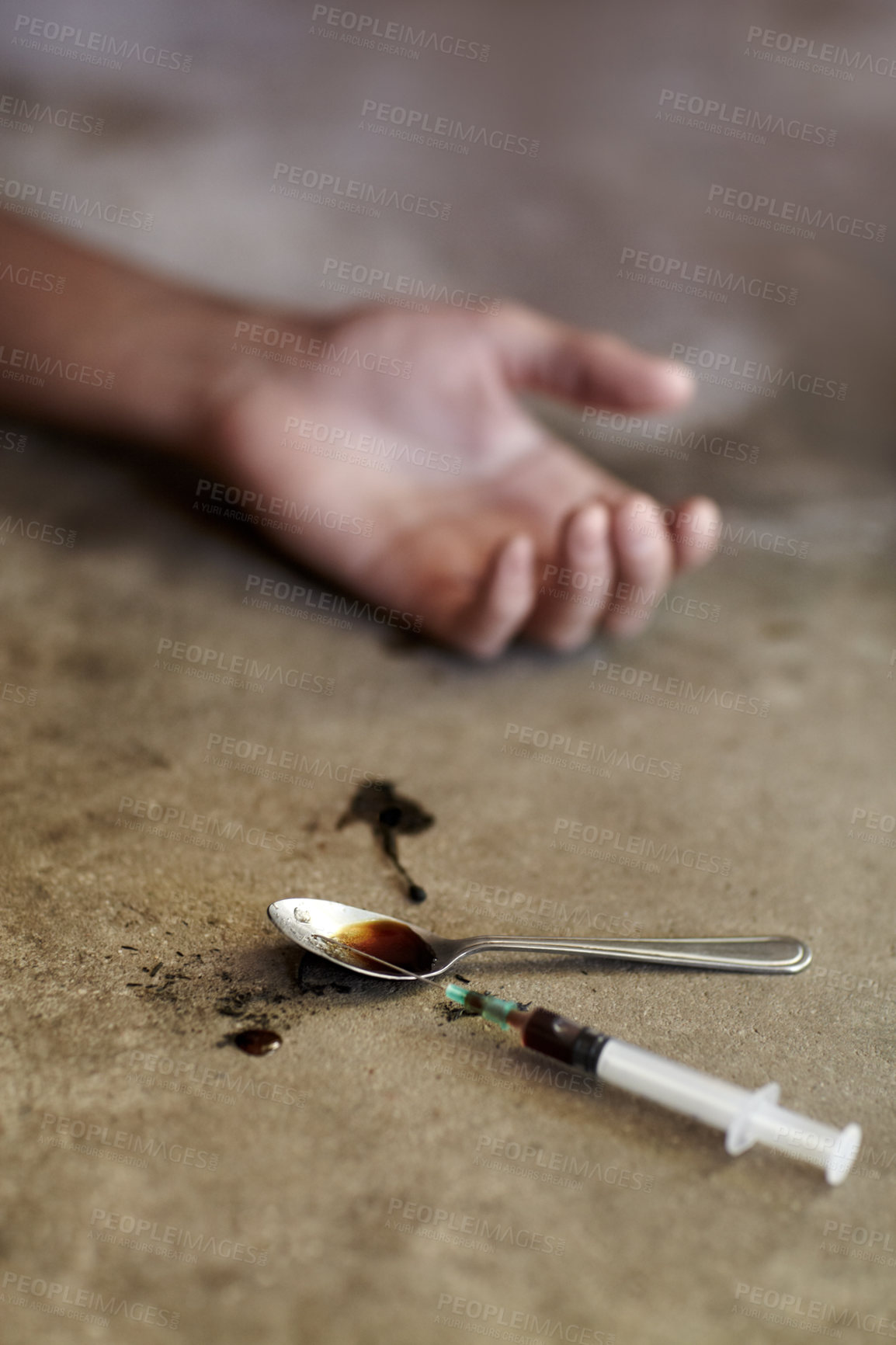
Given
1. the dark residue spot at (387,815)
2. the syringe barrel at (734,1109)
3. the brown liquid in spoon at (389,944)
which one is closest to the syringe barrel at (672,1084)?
the syringe barrel at (734,1109)

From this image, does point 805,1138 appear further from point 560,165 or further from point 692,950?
point 560,165

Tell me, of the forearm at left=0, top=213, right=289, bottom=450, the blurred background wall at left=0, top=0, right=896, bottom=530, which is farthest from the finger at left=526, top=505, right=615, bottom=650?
the forearm at left=0, top=213, right=289, bottom=450

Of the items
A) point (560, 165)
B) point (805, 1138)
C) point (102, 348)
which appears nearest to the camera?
point (805, 1138)

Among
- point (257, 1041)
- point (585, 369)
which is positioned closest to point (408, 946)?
point (257, 1041)

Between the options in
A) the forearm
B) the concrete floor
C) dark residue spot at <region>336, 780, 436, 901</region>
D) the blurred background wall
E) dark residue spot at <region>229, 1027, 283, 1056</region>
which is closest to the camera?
the concrete floor

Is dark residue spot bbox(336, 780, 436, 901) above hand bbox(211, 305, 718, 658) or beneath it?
beneath

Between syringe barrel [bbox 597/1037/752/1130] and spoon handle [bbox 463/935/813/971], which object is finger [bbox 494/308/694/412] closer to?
spoon handle [bbox 463/935/813/971]
